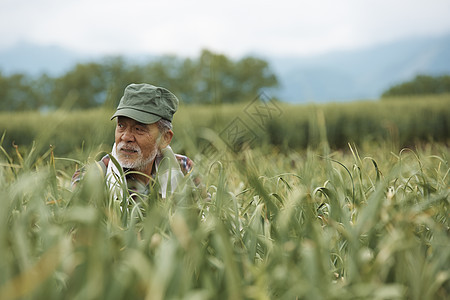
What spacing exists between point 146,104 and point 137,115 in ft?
0.28

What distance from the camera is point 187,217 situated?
1042 millimetres

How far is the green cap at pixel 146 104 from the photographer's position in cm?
205

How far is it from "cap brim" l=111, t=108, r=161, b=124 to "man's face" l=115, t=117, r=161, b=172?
9cm

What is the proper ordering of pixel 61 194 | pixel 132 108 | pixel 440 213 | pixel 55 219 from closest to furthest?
1. pixel 55 219
2. pixel 440 213
3. pixel 61 194
4. pixel 132 108

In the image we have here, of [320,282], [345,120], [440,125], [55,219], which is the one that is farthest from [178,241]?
[440,125]

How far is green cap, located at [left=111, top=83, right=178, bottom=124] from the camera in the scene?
2.05m

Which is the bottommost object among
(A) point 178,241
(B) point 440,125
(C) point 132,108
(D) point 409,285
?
(B) point 440,125

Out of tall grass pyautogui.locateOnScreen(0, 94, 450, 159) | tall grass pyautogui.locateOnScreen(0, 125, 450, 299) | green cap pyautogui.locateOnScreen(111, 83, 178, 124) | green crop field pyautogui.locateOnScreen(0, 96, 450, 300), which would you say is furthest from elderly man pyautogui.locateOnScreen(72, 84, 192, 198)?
tall grass pyautogui.locateOnScreen(0, 94, 450, 159)

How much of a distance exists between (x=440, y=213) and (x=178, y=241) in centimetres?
114

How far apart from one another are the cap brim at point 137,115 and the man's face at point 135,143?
87mm

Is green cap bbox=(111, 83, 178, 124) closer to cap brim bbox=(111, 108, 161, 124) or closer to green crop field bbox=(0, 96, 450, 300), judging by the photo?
cap brim bbox=(111, 108, 161, 124)

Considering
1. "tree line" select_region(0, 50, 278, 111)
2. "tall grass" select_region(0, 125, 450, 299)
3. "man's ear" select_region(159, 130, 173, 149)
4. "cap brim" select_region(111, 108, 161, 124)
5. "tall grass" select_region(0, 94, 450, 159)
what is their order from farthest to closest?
"tree line" select_region(0, 50, 278, 111), "tall grass" select_region(0, 94, 450, 159), "man's ear" select_region(159, 130, 173, 149), "cap brim" select_region(111, 108, 161, 124), "tall grass" select_region(0, 125, 450, 299)

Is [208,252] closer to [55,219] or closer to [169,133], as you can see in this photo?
[55,219]

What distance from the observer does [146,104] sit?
2.09 meters
